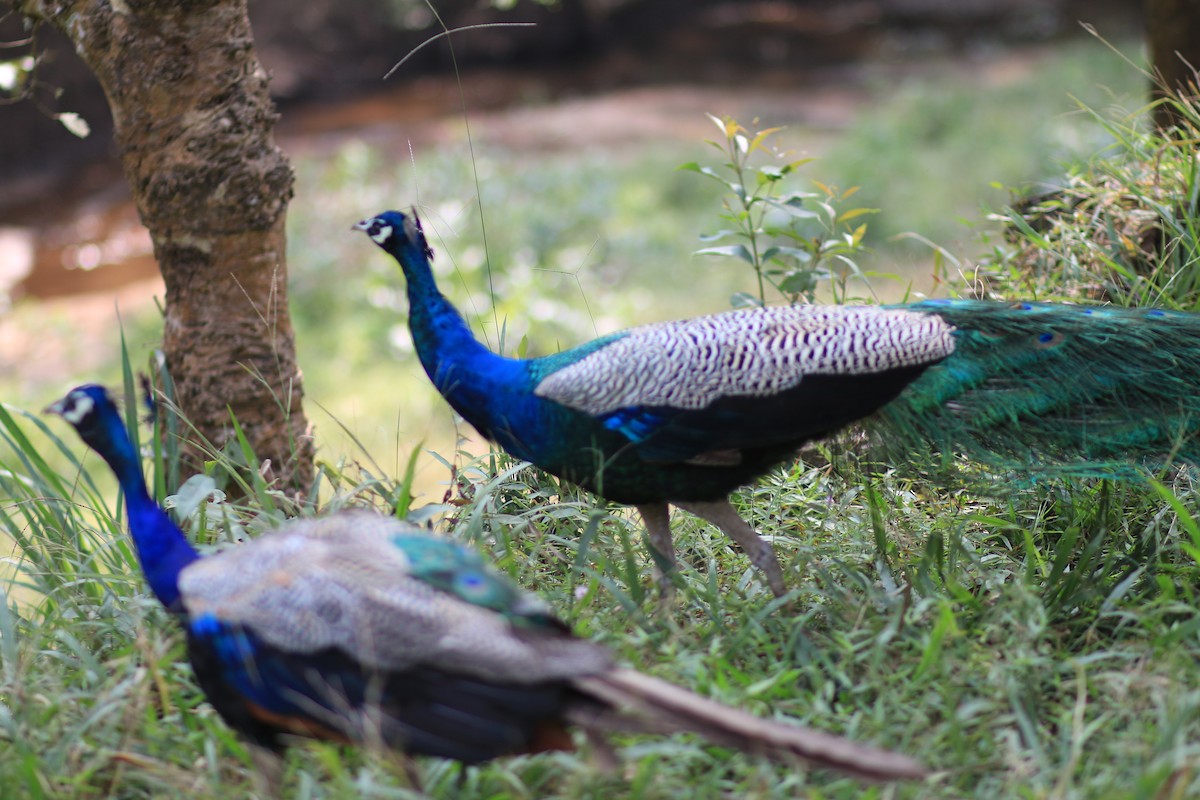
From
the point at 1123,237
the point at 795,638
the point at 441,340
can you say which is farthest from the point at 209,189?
the point at 1123,237

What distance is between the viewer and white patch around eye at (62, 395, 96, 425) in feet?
7.57

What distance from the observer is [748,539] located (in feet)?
8.92

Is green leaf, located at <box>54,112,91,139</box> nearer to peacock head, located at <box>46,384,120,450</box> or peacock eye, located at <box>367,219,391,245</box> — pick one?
peacock eye, located at <box>367,219,391,245</box>

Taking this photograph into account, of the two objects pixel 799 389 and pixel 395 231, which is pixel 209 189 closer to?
pixel 395 231

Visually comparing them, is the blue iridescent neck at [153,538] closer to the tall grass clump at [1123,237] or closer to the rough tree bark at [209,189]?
the rough tree bark at [209,189]

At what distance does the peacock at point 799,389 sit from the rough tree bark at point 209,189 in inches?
23.2

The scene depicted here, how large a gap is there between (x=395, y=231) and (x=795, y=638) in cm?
137

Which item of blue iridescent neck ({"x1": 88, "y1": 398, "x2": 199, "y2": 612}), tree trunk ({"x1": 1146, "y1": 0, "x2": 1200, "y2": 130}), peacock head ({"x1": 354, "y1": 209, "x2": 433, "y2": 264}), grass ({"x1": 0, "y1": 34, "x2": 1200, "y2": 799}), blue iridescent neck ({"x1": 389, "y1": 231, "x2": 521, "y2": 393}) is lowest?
grass ({"x1": 0, "y1": 34, "x2": 1200, "y2": 799})

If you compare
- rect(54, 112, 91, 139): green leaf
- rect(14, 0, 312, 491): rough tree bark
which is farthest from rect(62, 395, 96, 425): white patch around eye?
rect(54, 112, 91, 139): green leaf

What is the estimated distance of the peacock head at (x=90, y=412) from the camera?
231cm

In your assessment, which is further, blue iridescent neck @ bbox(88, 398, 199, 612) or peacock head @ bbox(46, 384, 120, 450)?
peacock head @ bbox(46, 384, 120, 450)

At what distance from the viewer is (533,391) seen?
266 cm

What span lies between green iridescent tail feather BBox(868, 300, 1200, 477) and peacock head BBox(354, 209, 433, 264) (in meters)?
1.23

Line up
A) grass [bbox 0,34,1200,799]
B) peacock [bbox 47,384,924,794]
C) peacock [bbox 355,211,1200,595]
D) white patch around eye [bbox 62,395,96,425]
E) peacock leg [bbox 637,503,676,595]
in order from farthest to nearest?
peacock leg [bbox 637,503,676,595]
peacock [bbox 355,211,1200,595]
white patch around eye [bbox 62,395,96,425]
grass [bbox 0,34,1200,799]
peacock [bbox 47,384,924,794]
